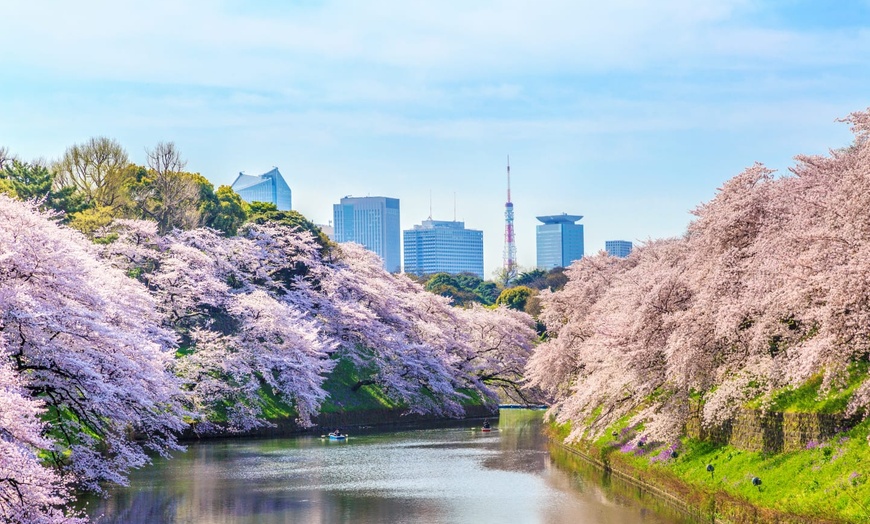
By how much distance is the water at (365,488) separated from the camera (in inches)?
1260

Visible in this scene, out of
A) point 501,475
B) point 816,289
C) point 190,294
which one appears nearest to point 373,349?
point 190,294

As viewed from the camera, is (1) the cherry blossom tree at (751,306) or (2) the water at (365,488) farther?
(2) the water at (365,488)

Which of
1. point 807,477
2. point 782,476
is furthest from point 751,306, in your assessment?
point 807,477

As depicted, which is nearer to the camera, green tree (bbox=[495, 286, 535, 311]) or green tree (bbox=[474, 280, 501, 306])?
green tree (bbox=[495, 286, 535, 311])

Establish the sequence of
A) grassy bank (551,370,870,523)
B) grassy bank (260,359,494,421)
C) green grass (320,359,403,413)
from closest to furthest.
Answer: grassy bank (551,370,870,523) < grassy bank (260,359,494,421) < green grass (320,359,403,413)

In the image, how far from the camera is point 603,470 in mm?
43438

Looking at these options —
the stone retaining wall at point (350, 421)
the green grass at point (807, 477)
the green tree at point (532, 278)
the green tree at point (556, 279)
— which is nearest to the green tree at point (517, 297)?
the green tree at point (556, 279)

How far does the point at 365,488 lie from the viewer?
3844 centimetres

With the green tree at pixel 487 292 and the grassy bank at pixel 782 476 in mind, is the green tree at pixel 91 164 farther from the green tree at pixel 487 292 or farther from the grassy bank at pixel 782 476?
the green tree at pixel 487 292

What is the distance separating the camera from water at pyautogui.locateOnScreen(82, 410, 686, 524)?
32.0 metres

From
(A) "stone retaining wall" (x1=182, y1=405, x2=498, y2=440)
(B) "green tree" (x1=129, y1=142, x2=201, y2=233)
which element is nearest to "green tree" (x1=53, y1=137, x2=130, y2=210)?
(B) "green tree" (x1=129, y1=142, x2=201, y2=233)

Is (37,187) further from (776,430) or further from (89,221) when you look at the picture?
(776,430)

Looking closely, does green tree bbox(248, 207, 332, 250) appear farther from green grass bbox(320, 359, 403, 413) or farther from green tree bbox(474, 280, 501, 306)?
green tree bbox(474, 280, 501, 306)

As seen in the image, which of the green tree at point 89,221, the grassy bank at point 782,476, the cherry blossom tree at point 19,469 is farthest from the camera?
the green tree at point 89,221
